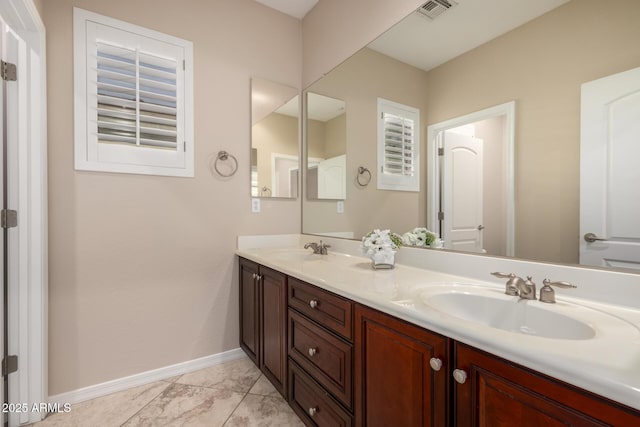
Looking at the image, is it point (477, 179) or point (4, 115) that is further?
point (4, 115)

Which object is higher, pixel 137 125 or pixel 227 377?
pixel 137 125

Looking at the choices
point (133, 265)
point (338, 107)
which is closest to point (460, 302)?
point (338, 107)

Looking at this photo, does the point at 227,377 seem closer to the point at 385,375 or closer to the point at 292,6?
the point at 385,375

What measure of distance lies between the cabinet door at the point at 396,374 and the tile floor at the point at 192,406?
0.75 meters

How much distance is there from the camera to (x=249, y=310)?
200 centimetres

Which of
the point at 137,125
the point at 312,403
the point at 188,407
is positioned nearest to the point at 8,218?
the point at 137,125

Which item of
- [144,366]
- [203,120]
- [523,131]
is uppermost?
[203,120]

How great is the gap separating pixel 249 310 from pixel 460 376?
1548 millimetres

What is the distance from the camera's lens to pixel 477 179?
4.20 feet

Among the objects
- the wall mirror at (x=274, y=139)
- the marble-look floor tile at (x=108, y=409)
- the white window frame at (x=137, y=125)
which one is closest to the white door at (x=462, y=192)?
the wall mirror at (x=274, y=139)

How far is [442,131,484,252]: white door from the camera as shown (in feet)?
4.19

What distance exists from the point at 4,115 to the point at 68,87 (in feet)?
1.12

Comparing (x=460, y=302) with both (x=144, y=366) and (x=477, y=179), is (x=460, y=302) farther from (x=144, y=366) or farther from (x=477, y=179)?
(x=144, y=366)

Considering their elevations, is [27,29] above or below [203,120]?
above
